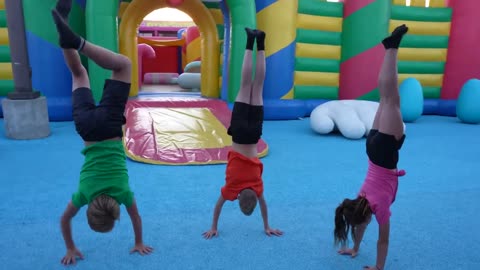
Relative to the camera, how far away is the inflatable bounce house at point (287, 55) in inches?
207

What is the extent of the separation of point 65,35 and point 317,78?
560 cm

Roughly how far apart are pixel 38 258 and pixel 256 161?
1328mm

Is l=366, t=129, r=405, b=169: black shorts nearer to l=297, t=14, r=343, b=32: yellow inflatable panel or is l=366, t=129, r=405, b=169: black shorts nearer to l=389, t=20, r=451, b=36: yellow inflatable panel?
l=297, t=14, r=343, b=32: yellow inflatable panel

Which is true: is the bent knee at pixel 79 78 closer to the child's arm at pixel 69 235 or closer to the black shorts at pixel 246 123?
the child's arm at pixel 69 235

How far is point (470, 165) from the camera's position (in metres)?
4.13

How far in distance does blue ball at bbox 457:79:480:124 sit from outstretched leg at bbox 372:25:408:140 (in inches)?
218

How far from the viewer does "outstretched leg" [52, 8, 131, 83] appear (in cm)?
162

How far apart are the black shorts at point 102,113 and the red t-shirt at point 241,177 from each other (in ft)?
2.39

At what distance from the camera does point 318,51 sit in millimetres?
6738

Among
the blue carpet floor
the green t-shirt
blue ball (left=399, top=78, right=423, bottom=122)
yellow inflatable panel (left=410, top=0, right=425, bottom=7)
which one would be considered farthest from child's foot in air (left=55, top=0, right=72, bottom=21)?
yellow inflatable panel (left=410, top=0, right=425, bottom=7)

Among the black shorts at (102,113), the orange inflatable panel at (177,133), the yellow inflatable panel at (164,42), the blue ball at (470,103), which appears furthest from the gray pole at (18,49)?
the yellow inflatable panel at (164,42)

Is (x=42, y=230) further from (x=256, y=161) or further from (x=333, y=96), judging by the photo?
(x=333, y=96)

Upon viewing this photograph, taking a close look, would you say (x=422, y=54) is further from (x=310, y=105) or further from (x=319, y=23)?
(x=310, y=105)

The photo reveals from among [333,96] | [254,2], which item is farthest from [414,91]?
[254,2]
